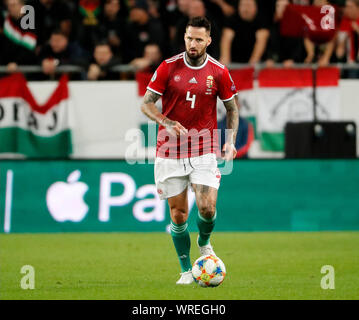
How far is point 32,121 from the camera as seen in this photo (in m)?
16.5

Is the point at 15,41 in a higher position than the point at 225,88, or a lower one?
higher

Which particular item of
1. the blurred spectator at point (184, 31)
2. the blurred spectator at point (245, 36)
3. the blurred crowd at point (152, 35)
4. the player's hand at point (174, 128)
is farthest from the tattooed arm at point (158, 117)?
the blurred spectator at point (245, 36)

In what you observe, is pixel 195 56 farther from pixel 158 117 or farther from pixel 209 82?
pixel 158 117

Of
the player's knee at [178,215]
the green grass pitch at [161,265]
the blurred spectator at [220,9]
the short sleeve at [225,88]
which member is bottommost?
the green grass pitch at [161,265]

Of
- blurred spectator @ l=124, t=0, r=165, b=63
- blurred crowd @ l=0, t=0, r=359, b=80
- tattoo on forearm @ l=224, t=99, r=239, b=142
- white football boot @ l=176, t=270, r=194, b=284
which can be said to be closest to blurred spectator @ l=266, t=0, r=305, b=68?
blurred crowd @ l=0, t=0, r=359, b=80

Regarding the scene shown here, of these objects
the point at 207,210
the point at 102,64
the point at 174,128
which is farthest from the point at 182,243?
the point at 102,64

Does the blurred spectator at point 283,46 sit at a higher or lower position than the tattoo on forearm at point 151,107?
higher

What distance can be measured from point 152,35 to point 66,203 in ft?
13.0

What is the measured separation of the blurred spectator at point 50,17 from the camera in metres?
17.3

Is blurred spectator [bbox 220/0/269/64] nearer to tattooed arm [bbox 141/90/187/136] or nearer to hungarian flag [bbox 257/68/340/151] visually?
hungarian flag [bbox 257/68/340/151]

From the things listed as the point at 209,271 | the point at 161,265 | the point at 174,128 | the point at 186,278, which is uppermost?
the point at 174,128

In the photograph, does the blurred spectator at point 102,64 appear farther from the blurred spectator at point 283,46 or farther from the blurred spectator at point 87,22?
the blurred spectator at point 283,46

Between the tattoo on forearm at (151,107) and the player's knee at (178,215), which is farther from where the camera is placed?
the player's knee at (178,215)

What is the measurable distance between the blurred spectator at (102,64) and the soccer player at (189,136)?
6924 millimetres
